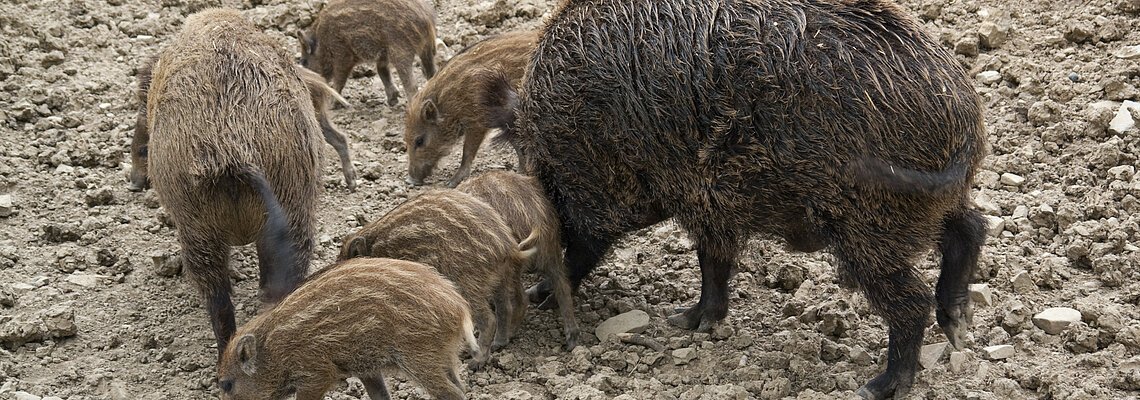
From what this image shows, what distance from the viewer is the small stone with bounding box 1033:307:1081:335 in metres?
4.45

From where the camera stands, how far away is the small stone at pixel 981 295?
463 centimetres

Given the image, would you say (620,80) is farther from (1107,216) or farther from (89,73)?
(89,73)

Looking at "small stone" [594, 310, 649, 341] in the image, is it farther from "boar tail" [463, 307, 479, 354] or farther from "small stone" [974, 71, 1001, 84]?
"small stone" [974, 71, 1001, 84]

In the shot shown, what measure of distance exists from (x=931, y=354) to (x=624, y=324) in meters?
1.11

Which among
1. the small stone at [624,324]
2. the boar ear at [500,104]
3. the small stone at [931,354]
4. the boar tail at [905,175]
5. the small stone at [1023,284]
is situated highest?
the boar tail at [905,175]

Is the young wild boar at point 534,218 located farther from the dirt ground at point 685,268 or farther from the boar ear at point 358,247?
the boar ear at point 358,247

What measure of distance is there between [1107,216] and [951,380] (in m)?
1.25

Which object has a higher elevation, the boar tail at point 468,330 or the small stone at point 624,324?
the boar tail at point 468,330

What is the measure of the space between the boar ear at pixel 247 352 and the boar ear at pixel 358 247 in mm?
566

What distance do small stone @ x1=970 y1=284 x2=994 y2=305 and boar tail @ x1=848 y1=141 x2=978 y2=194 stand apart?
3.13 ft

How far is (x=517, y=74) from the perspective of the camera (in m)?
5.57

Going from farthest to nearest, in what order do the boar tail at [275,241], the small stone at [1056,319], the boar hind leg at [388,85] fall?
the boar hind leg at [388,85] < the small stone at [1056,319] < the boar tail at [275,241]

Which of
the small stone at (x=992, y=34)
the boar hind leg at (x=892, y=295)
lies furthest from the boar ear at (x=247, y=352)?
the small stone at (x=992, y=34)

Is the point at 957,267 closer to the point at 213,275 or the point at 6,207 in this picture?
the point at 213,275
